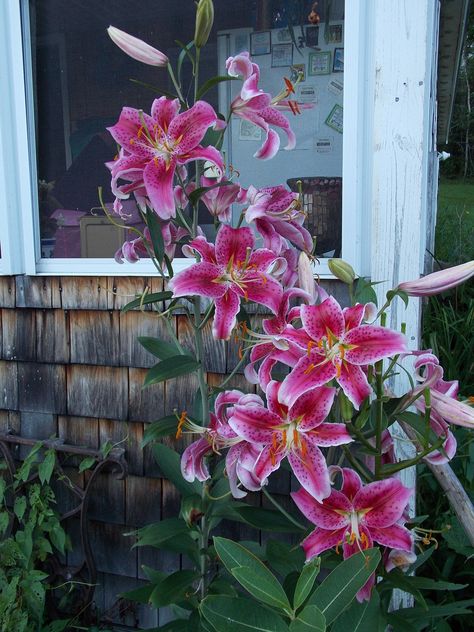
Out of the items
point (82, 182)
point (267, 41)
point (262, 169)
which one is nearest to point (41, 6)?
point (82, 182)

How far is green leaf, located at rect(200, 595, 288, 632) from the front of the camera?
0.72 m

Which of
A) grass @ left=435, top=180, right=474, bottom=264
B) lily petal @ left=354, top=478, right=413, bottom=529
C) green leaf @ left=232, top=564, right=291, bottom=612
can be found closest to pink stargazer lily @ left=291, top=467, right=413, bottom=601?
lily petal @ left=354, top=478, right=413, bottom=529

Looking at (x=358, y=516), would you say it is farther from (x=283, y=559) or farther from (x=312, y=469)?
(x=283, y=559)

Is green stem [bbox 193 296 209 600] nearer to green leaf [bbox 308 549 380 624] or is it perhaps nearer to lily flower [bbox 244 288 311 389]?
lily flower [bbox 244 288 311 389]

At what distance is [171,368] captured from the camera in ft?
3.86

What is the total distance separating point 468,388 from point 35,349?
1.64m

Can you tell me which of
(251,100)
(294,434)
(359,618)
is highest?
(251,100)

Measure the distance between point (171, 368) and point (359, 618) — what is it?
56 centimetres

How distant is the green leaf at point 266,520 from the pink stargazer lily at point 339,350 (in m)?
0.38

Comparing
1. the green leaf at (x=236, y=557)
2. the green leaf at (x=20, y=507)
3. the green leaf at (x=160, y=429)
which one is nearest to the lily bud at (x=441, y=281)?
the green leaf at (x=236, y=557)

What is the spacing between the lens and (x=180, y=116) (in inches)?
42.1

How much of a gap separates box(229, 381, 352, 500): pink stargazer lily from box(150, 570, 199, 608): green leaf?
1.64ft

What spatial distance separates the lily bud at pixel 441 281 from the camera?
0.90m

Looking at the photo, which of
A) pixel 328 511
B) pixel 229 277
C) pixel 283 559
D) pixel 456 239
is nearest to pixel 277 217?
pixel 229 277
